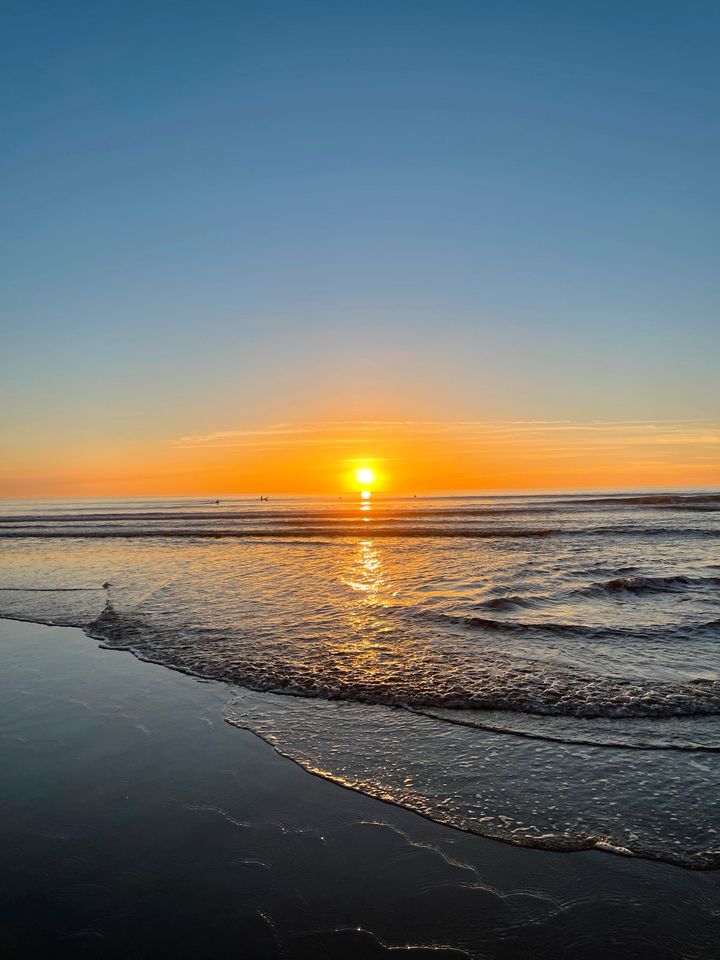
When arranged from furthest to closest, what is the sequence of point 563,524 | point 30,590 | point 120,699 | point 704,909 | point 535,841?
point 563,524
point 30,590
point 120,699
point 535,841
point 704,909

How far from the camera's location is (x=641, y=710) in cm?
728

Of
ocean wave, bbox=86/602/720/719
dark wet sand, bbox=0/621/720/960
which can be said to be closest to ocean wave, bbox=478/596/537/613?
ocean wave, bbox=86/602/720/719

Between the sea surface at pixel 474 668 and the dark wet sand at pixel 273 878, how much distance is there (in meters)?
0.42

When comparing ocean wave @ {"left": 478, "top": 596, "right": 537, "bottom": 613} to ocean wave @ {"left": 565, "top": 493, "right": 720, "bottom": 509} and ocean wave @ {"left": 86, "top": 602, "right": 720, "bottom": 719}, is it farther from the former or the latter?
ocean wave @ {"left": 565, "top": 493, "right": 720, "bottom": 509}

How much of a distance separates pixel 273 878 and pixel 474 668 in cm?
532

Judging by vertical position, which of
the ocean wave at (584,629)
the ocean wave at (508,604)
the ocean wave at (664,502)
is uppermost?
the ocean wave at (664,502)

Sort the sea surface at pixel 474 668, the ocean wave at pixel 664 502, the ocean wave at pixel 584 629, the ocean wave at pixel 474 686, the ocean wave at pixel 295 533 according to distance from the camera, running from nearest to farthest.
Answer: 1. the sea surface at pixel 474 668
2. the ocean wave at pixel 474 686
3. the ocean wave at pixel 584 629
4. the ocean wave at pixel 295 533
5. the ocean wave at pixel 664 502

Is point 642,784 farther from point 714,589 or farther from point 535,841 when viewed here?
point 714,589

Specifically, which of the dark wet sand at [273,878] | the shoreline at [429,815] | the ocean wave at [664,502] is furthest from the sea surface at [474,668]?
the ocean wave at [664,502]

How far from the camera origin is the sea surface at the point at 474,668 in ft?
17.0

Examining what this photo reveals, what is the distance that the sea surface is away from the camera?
204 inches

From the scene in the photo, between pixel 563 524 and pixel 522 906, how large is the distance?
3716 centimetres

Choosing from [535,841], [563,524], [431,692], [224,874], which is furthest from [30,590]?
[563,524]

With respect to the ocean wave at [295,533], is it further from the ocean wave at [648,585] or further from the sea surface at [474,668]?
the ocean wave at [648,585]
